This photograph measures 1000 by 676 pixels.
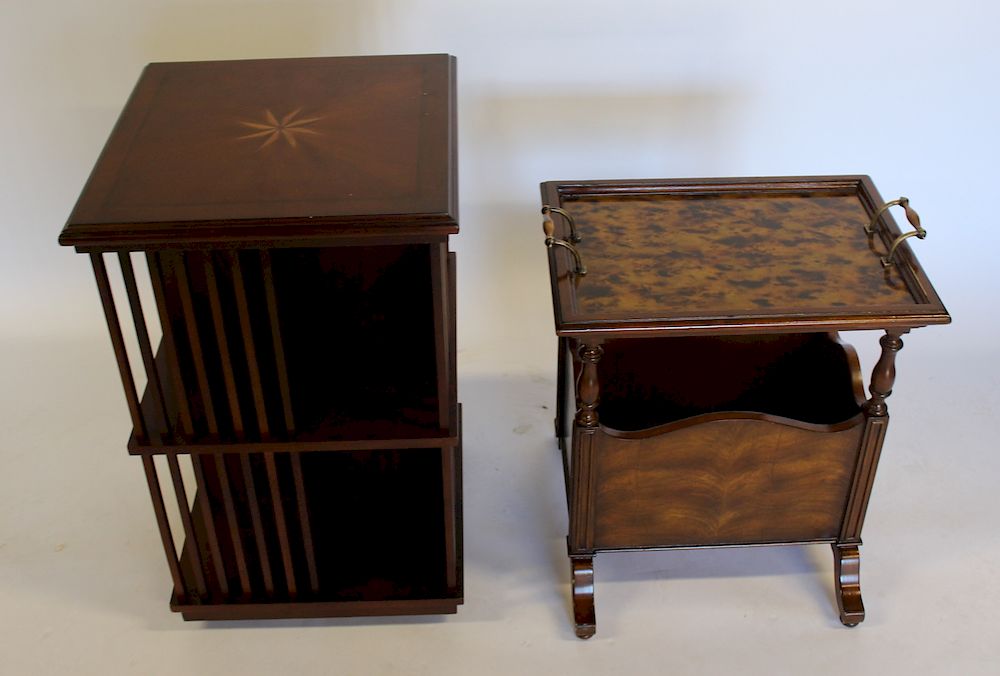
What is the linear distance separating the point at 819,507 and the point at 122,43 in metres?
1.86

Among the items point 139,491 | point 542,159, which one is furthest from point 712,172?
point 139,491

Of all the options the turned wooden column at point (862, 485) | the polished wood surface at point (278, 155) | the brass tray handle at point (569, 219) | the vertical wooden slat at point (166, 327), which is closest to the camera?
the polished wood surface at point (278, 155)

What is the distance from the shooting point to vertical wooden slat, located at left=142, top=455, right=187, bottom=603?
2010 millimetres

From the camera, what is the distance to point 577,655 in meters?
2.13

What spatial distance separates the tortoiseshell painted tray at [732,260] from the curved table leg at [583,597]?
535 mm

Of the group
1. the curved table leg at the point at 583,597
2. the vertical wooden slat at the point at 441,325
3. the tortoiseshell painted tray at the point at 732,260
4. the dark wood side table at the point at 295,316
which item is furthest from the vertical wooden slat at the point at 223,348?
the curved table leg at the point at 583,597

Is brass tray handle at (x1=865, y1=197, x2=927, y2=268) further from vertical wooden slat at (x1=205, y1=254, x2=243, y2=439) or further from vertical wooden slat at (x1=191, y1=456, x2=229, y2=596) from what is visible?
vertical wooden slat at (x1=191, y1=456, x2=229, y2=596)

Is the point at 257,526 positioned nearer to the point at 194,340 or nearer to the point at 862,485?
the point at 194,340

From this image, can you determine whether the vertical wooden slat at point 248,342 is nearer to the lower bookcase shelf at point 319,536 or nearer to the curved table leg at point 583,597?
the lower bookcase shelf at point 319,536

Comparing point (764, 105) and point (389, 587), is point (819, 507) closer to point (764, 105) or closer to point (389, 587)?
point (389, 587)

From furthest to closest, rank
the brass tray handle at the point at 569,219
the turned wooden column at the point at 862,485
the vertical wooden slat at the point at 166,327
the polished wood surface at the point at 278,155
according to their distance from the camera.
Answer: the brass tray handle at the point at 569,219 → the turned wooden column at the point at 862,485 → the vertical wooden slat at the point at 166,327 → the polished wood surface at the point at 278,155

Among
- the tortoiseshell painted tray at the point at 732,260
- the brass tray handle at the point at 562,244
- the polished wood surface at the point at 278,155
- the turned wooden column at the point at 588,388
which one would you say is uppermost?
the polished wood surface at the point at 278,155

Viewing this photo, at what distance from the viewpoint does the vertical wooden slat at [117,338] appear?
5.68 feet

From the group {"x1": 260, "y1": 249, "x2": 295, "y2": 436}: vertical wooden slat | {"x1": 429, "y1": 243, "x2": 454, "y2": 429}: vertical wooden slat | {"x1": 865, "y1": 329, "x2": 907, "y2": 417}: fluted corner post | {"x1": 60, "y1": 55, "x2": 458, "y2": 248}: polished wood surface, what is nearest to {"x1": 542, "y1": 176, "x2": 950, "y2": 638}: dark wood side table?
{"x1": 865, "y1": 329, "x2": 907, "y2": 417}: fluted corner post
